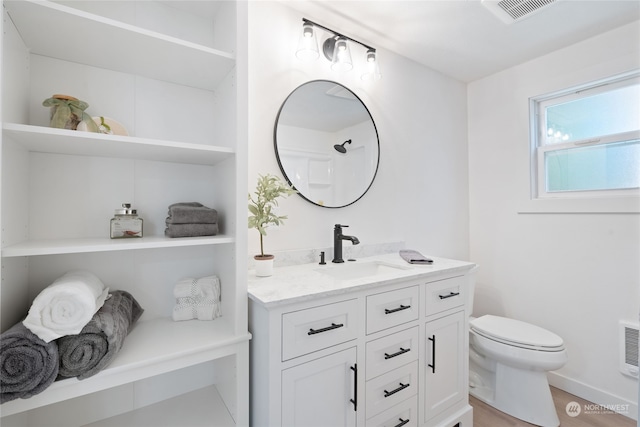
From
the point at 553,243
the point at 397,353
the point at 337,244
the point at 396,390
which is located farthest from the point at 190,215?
the point at 553,243

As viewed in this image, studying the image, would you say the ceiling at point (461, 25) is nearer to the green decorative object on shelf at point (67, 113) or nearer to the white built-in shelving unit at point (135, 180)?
the white built-in shelving unit at point (135, 180)

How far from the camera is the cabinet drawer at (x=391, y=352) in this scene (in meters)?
1.26

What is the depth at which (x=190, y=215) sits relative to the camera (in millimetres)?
1148

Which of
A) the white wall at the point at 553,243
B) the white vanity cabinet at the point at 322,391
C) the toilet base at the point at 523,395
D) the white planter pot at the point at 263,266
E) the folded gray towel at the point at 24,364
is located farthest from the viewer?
the white wall at the point at 553,243

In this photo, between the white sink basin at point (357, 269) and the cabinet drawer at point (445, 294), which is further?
the white sink basin at point (357, 269)

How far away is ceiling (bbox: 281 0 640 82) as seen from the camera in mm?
1632

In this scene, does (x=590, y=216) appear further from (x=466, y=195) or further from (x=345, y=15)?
(x=345, y=15)

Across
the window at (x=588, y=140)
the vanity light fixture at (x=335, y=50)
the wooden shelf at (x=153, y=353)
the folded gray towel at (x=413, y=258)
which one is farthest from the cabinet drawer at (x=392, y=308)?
the window at (x=588, y=140)

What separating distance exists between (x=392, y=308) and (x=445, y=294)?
0.42 metres

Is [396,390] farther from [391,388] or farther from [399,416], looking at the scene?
[399,416]

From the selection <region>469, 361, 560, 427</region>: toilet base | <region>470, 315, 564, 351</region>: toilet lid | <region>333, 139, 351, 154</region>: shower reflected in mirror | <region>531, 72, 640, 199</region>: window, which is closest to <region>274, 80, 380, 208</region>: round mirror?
<region>333, 139, 351, 154</region>: shower reflected in mirror

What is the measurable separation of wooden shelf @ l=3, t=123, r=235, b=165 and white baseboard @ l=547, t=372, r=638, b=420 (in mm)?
2659

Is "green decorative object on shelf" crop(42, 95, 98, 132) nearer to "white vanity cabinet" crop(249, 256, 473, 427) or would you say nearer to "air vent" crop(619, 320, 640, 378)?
"white vanity cabinet" crop(249, 256, 473, 427)

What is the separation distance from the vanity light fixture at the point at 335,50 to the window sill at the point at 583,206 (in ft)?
4.99
